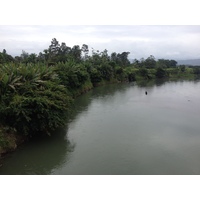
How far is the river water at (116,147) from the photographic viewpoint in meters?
9.97

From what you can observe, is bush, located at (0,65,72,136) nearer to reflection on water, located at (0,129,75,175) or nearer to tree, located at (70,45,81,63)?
reflection on water, located at (0,129,75,175)

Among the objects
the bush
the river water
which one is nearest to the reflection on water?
the river water

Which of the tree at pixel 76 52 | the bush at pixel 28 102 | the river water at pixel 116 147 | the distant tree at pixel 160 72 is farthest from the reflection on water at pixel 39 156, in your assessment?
the distant tree at pixel 160 72

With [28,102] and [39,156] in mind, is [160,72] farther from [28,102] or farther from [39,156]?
[39,156]

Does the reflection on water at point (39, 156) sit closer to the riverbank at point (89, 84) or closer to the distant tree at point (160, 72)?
the riverbank at point (89, 84)

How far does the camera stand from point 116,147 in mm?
12164

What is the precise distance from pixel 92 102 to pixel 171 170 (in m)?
15.3

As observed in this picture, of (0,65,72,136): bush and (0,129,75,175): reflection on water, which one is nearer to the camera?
(0,129,75,175): reflection on water

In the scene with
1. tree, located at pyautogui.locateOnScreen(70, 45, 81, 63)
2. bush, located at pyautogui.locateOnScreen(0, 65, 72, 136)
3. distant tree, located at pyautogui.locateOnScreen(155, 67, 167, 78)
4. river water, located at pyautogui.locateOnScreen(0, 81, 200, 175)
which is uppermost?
tree, located at pyautogui.locateOnScreen(70, 45, 81, 63)

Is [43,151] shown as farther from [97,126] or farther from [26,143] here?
[97,126]

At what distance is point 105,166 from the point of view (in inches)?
396

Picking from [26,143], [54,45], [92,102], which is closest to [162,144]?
[26,143]

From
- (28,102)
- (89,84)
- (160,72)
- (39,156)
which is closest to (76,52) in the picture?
(89,84)

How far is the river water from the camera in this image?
997cm
